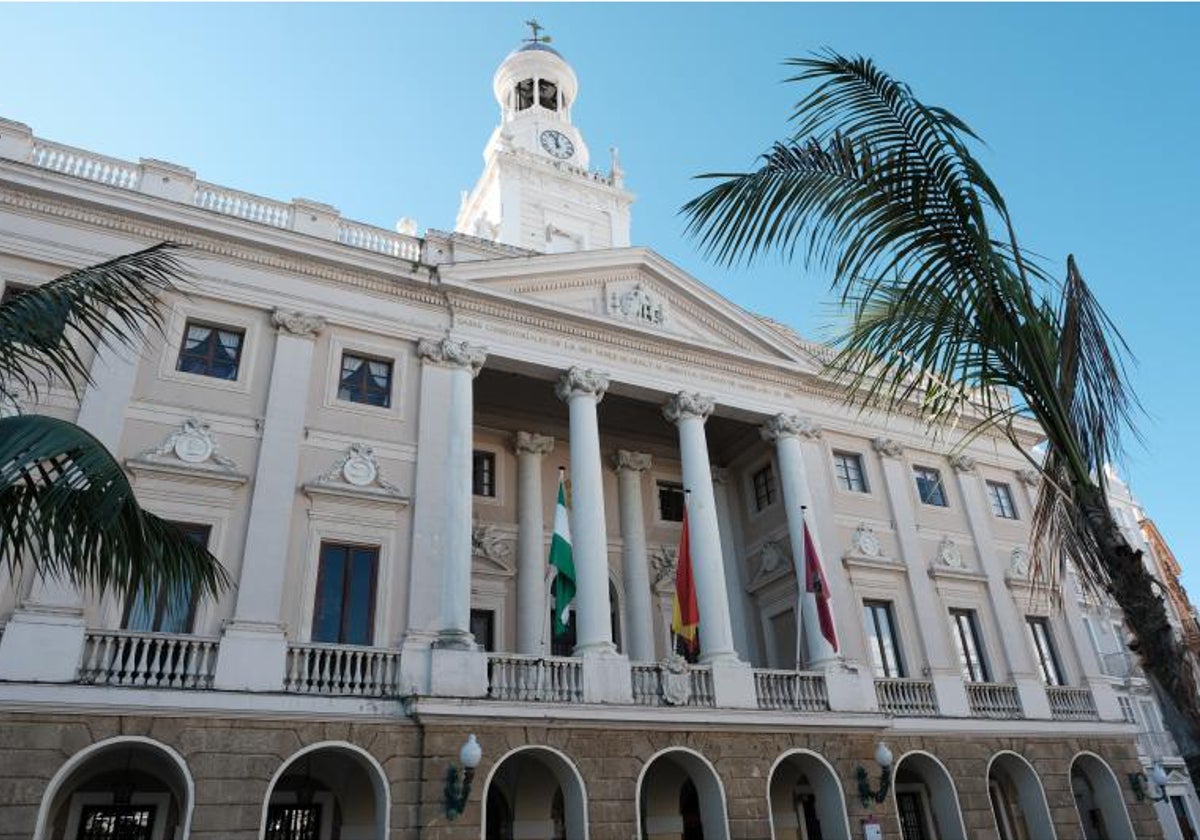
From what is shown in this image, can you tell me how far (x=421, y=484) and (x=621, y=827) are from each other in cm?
706

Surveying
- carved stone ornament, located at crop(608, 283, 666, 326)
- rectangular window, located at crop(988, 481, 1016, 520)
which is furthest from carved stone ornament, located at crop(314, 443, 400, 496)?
rectangular window, located at crop(988, 481, 1016, 520)

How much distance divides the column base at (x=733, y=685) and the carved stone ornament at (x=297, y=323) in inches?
407

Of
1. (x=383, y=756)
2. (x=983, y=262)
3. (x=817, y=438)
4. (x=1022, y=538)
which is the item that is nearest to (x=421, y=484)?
(x=383, y=756)

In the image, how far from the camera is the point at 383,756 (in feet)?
45.2

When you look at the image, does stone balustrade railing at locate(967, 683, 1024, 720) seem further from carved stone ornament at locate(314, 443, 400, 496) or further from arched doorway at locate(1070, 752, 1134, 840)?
carved stone ornament at locate(314, 443, 400, 496)

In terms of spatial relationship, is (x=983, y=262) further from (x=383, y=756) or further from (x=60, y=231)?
(x=60, y=231)

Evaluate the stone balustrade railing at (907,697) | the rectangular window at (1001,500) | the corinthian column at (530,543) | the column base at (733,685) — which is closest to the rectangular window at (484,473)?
the corinthian column at (530,543)

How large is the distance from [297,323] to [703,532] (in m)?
9.41

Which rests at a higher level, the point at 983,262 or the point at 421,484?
the point at 421,484

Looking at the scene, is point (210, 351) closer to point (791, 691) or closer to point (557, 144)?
point (791, 691)

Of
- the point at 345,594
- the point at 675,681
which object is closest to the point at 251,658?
the point at 345,594

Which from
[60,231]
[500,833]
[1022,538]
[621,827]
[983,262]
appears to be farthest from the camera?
[1022,538]

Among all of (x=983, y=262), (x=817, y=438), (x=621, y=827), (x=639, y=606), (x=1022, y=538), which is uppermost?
(x=817, y=438)

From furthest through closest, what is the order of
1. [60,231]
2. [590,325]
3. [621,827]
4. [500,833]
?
[590,325] < [500,833] < [60,231] < [621,827]
